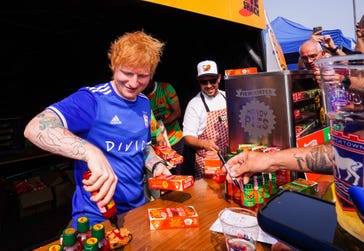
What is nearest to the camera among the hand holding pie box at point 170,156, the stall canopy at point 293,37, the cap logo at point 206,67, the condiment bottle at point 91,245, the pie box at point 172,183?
the condiment bottle at point 91,245

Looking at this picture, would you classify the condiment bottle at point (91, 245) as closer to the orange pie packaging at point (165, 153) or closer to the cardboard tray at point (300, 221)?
the cardboard tray at point (300, 221)

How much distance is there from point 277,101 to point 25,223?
3.88 m

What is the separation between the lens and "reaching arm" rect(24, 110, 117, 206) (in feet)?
3.45

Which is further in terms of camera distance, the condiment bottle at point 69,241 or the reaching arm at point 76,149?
the reaching arm at point 76,149

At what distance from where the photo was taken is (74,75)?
4906 millimetres

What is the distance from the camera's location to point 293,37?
12555 mm

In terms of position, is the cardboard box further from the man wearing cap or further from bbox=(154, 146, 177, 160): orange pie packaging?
the man wearing cap

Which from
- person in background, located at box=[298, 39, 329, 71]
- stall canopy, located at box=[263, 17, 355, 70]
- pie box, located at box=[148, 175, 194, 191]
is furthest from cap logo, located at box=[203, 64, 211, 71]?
stall canopy, located at box=[263, 17, 355, 70]

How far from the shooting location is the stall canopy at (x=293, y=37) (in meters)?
10.8

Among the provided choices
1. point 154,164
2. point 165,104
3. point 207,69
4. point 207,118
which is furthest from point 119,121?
point 165,104

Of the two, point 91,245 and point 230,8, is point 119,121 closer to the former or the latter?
point 91,245

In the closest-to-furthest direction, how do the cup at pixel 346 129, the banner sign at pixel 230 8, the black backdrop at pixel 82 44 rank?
the cup at pixel 346 129, the banner sign at pixel 230 8, the black backdrop at pixel 82 44

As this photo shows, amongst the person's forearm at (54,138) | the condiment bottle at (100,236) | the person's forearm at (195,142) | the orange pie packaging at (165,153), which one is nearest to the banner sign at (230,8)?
the orange pie packaging at (165,153)

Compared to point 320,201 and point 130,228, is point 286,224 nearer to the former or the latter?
point 320,201
